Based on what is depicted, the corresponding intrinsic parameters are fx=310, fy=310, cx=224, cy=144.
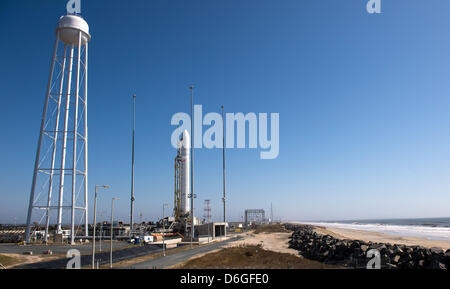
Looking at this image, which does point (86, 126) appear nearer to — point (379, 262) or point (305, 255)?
point (305, 255)

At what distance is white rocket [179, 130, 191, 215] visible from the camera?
7406cm

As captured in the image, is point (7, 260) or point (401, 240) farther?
point (401, 240)

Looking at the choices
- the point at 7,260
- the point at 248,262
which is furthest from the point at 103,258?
the point at 248,262

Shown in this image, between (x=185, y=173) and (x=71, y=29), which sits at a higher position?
(x=71, y=29)

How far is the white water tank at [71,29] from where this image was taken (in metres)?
54.8

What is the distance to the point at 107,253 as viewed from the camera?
121 ft

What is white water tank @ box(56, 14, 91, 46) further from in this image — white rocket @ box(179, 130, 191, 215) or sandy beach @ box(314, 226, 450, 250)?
sandy beach @ box(314, 226, 450, 250)

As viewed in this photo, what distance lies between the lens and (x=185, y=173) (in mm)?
75062

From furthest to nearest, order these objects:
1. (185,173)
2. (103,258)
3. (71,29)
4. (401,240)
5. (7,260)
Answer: (185,173), (401,240), (71,29), (103,258), (7,260)

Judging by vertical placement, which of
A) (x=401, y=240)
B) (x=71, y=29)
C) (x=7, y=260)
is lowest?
(x=401, y=240)

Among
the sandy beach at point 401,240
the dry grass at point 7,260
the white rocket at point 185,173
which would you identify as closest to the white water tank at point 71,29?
the white rocket at point 185,173

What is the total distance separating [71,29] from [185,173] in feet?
126

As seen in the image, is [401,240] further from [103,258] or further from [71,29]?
[71,29]

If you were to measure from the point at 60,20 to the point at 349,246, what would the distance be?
59102mm
